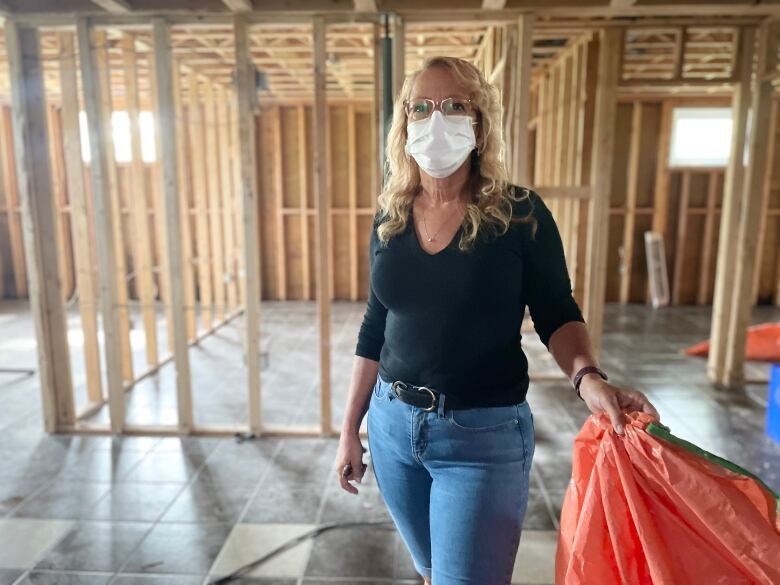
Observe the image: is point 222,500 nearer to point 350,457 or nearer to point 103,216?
point 350,457

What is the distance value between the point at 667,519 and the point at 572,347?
0.37 metres

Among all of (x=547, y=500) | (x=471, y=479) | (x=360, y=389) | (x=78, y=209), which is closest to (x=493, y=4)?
(x=360, y=389)

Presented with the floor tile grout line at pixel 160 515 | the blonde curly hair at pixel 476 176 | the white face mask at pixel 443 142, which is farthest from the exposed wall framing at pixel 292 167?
the white face mask at pixel 443 142

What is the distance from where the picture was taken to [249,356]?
130 inches

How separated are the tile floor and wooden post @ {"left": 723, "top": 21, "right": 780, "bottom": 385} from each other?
24.0 inches

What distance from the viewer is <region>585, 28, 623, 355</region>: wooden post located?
152 inches

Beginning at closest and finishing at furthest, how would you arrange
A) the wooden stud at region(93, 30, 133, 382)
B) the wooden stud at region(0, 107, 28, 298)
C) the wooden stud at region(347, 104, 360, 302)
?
1. the wooden stud at region(93, 30, 133, 382)
2. the wooden stud at region(347, 104, 360, 302)
3. the wooden stud at region(0, 107, 28, 298)

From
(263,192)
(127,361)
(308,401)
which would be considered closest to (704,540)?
(308,401)

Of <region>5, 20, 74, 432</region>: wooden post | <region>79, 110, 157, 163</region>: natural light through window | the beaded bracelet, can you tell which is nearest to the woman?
the beaded bracelet

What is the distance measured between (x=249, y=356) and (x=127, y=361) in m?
1.67

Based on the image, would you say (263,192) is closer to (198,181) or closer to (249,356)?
(198,181)

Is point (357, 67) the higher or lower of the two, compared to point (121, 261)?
higher

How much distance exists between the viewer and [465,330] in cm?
116

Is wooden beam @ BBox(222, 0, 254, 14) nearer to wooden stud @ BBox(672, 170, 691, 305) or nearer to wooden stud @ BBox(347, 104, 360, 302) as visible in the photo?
wooden stud @ BBox(347, 104, 360, 302)
